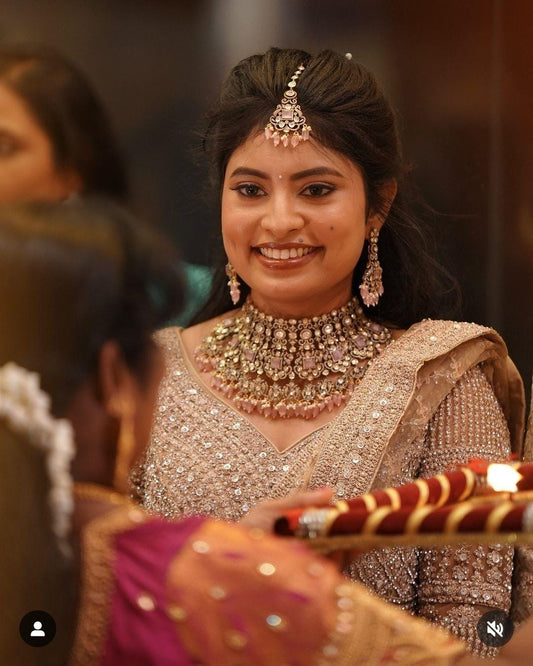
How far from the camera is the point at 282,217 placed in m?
1.84

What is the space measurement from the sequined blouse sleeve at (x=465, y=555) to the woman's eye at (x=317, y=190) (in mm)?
383

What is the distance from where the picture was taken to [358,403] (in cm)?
188

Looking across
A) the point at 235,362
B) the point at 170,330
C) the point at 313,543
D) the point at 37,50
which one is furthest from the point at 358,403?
the point at 37,50

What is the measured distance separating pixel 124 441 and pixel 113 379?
7cm

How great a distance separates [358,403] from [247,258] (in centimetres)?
30

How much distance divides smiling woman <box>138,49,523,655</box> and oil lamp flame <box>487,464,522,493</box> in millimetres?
451

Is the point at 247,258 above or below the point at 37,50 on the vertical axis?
below

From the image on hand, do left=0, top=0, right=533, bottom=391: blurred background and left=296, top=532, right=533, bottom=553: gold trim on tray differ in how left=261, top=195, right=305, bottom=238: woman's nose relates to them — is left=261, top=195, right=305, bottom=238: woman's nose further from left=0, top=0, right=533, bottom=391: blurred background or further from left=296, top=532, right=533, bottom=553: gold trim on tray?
left=296, top=532, right=533, bottom=553: gold trim on tray

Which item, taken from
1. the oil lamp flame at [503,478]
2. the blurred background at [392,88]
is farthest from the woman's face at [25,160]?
the oil lamp flame at [503,478]

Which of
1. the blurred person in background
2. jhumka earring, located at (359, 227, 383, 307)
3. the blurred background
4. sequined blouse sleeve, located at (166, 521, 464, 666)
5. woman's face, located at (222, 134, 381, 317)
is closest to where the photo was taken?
sequined blouse sleeve, located at (166, 521, 464, 666)

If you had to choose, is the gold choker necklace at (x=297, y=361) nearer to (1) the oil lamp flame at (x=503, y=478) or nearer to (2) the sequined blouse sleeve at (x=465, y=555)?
(2) the sequined blouse sleeve at (x=465, y=555)

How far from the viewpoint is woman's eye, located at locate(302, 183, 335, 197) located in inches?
73.9

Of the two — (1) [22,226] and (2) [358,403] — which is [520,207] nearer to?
(2) [358,403]

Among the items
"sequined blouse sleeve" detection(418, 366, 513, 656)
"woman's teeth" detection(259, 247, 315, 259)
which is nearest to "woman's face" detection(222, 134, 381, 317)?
"woman's teeth" detection(259, 247, 315, 259)
